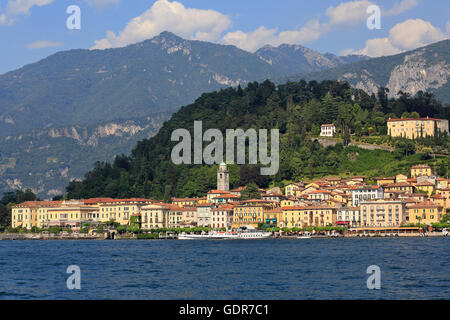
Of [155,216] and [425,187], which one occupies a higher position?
[425,187]

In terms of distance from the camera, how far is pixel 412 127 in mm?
146625

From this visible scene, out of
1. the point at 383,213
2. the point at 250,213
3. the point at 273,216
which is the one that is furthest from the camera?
the point at 250,213

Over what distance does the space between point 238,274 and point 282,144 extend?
95820 millimetres

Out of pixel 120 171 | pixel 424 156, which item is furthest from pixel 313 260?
pixel 120 171

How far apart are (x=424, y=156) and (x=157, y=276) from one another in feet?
301

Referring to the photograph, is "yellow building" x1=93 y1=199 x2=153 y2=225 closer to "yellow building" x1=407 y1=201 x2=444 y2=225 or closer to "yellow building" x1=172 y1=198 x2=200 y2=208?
"yellow building" x1=172 y1=198 x2=200 y2=208

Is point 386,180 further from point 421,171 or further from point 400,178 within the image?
point 421,171

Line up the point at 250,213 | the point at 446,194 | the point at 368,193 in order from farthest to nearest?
the point at 250,213
the point at 368,193
the point at 446,194

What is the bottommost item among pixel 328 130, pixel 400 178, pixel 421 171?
pixel 400 178

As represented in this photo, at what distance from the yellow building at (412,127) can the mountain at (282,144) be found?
2.73m

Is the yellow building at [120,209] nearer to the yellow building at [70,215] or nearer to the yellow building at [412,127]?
the yellow building at [70,215]

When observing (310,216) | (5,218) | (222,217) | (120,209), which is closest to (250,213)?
(222,217)

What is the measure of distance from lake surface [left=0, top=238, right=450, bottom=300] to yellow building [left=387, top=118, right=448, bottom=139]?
219 feet

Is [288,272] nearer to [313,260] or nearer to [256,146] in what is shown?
[313,260]
